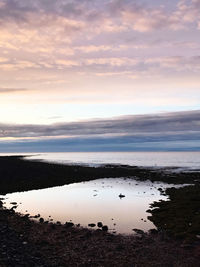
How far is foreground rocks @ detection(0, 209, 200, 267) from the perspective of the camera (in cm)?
Answer: 1440

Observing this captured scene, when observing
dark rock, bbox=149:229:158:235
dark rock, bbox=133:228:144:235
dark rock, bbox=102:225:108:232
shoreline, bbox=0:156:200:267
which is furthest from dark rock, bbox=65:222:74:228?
dark rock, bbox=149:229:158:235

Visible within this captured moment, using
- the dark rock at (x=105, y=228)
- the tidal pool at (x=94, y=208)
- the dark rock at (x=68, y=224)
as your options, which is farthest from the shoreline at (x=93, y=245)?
the tidal pool at (x=94, y=208)

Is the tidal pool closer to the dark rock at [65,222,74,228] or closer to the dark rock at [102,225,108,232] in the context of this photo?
the dark rock at [102,225,108,232]

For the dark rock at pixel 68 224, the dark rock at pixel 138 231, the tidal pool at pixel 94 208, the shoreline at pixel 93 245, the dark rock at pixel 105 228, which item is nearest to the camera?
the shoreline at pixel 93 245

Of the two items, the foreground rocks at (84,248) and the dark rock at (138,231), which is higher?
the foreground rocks at (84,248)

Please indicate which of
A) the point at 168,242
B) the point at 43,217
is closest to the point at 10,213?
the point at 43,217

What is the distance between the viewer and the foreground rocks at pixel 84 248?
47.2 ft

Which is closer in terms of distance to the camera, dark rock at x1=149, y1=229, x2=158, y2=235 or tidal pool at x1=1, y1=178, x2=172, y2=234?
dark rock at x1=149, y1=229, x2=158, y2=235

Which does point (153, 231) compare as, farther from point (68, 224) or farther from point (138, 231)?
point (68, 224)

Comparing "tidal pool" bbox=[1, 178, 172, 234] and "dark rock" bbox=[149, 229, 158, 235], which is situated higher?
"dark rock" bbox=[149, 229, 158, 235]

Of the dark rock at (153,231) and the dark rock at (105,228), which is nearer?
the dark rock at (153,231)

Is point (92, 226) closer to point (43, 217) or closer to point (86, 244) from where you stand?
point (86, 244)

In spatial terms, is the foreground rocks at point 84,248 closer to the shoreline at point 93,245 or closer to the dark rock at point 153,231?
the shoreline at point 93,245

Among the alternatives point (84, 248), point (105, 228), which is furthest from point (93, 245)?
point (105, 228)
